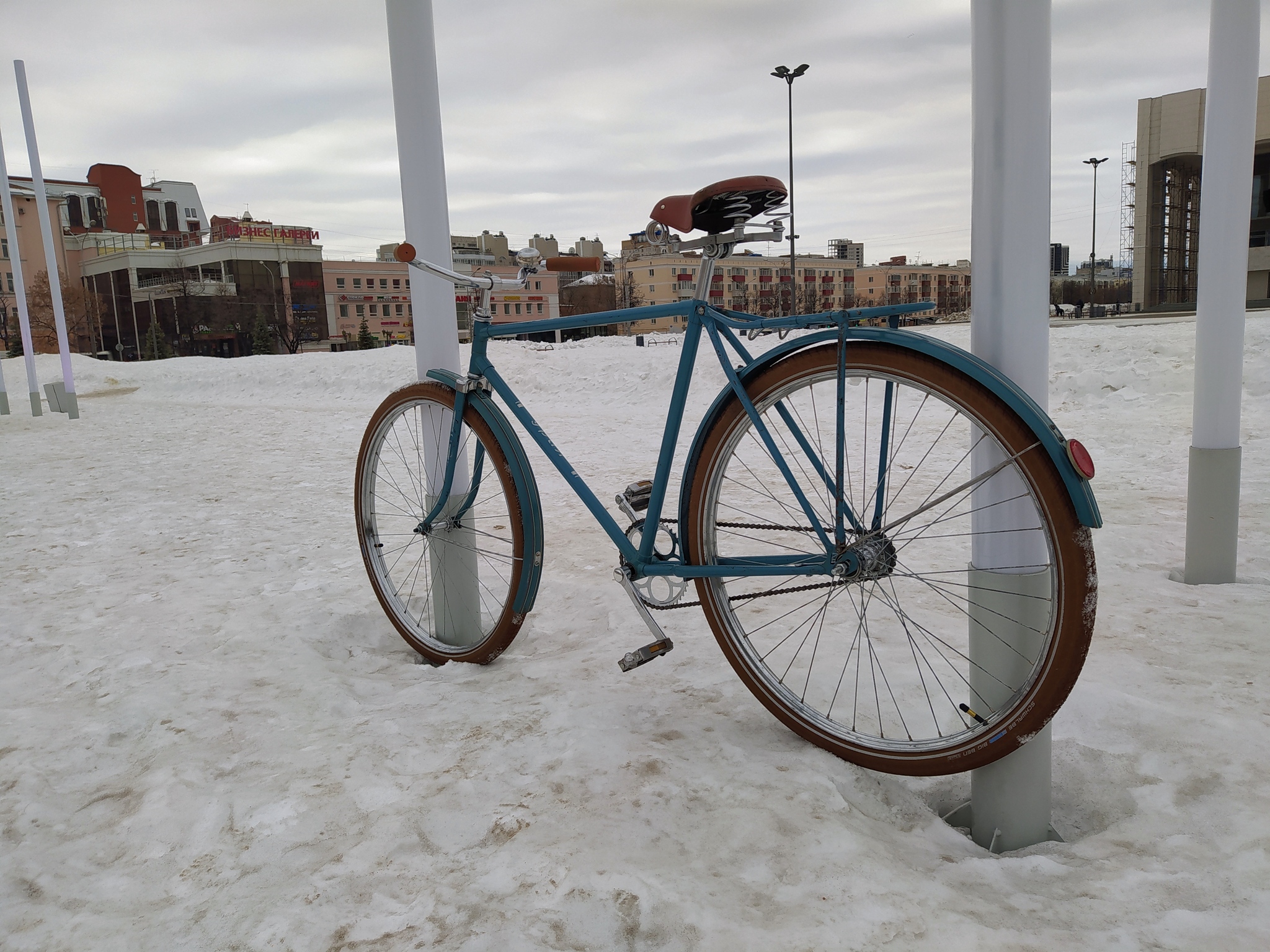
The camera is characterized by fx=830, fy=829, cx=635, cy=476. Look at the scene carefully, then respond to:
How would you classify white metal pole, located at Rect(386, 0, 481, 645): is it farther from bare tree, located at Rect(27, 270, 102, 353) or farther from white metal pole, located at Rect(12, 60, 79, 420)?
bare tree, located at Rect(27, 270, 102, 353)

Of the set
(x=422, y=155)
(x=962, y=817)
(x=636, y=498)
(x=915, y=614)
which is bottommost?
(x=962, y=817)

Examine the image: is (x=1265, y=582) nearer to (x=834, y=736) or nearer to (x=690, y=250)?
(x=834, y=736)

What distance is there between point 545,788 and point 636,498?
34.5 inches

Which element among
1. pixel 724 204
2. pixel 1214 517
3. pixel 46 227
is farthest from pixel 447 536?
pixel 46 227

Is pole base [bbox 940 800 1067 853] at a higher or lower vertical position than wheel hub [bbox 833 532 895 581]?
lower

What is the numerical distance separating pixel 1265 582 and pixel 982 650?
2.27 m

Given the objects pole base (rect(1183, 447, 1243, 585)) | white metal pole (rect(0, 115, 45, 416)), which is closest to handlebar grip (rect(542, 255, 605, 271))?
pole base (rect(1183, 447, 1243, 585))

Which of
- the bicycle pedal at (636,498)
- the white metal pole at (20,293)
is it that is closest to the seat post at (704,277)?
the bicycle pedal at (636,498)

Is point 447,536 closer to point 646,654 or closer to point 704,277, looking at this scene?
point 646,654

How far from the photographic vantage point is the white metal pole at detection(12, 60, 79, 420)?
1081 cm

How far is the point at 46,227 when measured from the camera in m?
11.3

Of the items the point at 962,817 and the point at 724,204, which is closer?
the point at 962,817

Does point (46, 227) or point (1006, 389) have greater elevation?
point (46, 227)

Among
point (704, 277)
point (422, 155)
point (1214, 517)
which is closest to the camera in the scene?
point (704, 277)
